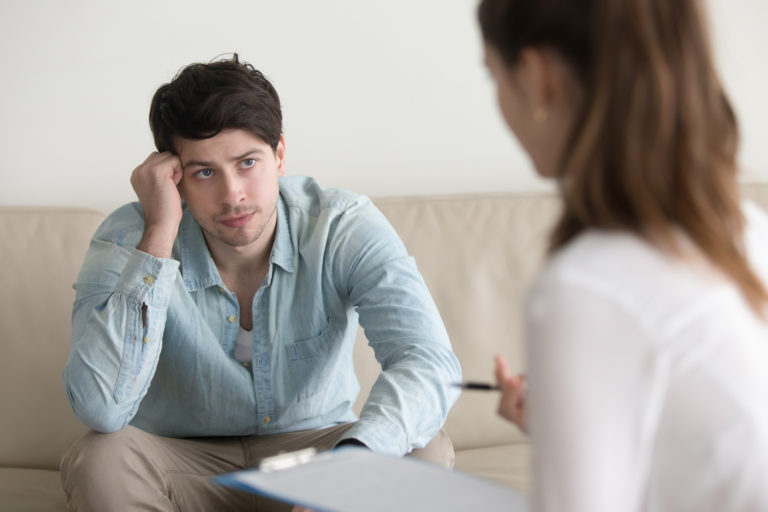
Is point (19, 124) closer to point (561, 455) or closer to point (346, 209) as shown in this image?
point (346, 209)

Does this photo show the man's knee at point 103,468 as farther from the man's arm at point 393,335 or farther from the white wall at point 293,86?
the white wall at point 293,86

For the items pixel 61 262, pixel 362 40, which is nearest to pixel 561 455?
pixel 61 262

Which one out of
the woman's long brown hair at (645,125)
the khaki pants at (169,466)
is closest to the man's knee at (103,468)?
the khaki pants at (169,466)

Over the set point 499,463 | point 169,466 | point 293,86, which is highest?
point 293,86

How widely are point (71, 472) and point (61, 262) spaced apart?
692 millimetres

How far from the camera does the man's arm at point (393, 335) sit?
1.48m

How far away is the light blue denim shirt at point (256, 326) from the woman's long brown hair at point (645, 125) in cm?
90

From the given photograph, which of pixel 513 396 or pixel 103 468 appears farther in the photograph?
pixel 103 468

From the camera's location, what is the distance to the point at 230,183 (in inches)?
66.4

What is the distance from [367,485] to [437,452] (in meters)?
0.63

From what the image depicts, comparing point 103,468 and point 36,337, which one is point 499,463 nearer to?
point 103,468

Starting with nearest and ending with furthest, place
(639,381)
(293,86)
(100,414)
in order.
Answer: (639,381) < (100,414) < (293,86)

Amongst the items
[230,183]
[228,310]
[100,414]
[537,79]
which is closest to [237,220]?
[230,183]

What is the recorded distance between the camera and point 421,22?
2.41 metres
